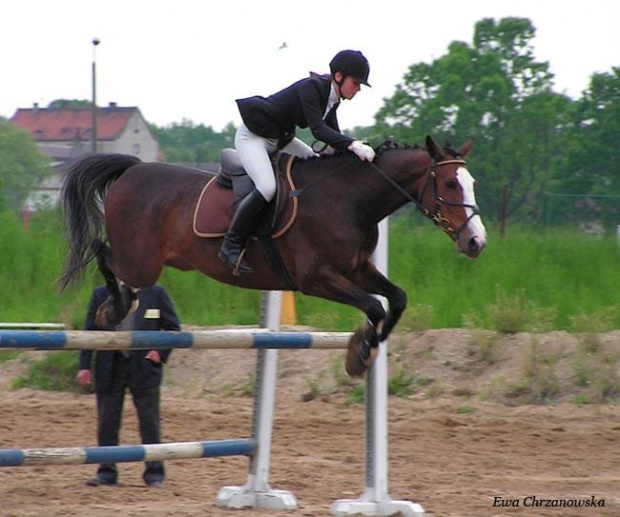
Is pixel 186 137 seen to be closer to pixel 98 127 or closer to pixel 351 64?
pixel 98 127

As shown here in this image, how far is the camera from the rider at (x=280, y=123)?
208 inches

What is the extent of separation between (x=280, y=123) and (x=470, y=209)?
43.9 inches

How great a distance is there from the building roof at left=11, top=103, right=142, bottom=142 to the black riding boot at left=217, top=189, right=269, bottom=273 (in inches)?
1990

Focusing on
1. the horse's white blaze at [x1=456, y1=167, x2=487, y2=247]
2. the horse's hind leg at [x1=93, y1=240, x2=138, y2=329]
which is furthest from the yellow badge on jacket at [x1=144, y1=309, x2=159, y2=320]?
the horse's white blaze at [x1=456, y1=167, x2=487, y2=247]

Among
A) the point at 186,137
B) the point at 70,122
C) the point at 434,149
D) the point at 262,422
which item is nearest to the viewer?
the point at 434,149

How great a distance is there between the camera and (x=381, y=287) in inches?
217

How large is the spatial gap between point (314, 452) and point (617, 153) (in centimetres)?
1640

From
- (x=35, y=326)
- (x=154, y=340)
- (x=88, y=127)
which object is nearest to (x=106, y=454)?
(x=154, y=340)

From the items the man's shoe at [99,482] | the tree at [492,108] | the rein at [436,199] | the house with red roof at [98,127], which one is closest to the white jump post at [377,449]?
the rein at [436,199]

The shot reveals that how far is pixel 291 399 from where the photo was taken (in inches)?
386

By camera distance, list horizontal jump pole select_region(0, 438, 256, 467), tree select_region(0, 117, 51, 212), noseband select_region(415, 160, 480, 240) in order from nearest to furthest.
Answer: horizontal jump pole select_region(0, 438, 256, 467) → noseband select_region(415, 160, 480, 240) → tree select_region(0, 117, 51, 212)

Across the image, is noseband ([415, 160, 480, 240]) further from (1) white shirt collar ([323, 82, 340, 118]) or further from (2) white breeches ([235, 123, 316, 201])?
(2) white breeches ([235, 123, 316, 201])

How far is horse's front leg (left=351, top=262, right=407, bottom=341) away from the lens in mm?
5414

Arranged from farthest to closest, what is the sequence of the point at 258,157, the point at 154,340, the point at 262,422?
the point at 262,422 → the point at 258,157 → the point at 154,340
